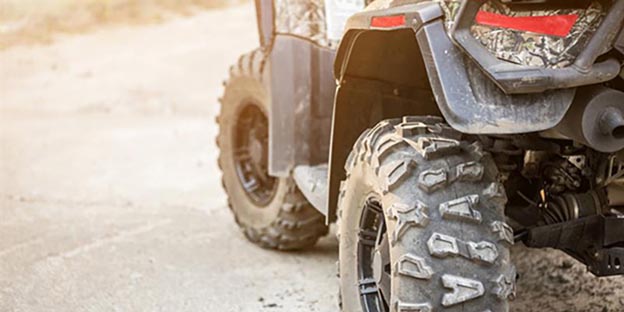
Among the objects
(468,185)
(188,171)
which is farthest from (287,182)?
(188,171)

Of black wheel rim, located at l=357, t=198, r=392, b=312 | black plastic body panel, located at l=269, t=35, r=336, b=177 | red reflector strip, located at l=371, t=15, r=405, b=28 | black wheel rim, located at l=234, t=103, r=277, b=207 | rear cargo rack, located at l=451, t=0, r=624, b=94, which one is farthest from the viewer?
black wheel rim, located at l=234, t=103, r=277, b=207

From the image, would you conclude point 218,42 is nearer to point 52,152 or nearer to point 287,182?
point 52,152

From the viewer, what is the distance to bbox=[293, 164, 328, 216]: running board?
439cm

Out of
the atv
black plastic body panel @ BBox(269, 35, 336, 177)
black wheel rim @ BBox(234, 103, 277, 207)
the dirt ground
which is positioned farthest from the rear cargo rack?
black wheel rim @ BBox(234, 103, 277, 207)

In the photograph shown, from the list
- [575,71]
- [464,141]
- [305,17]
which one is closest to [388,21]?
[464,141]

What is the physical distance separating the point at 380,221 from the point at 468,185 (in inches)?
22.7

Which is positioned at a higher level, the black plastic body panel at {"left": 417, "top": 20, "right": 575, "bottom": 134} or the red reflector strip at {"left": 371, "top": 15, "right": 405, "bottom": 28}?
the red reflector strip at {"left": 371, "top": 15, "right": 405, "bottom": 28}

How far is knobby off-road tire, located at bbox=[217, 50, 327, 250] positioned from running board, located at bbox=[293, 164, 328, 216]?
25 cm

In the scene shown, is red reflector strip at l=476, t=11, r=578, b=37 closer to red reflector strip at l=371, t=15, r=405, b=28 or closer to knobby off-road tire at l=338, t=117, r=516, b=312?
red reflector strip at l=371, t=15, r=405, b=28

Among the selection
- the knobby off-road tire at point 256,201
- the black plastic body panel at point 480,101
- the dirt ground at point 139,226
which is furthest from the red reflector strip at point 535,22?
the knobby off-road tire at point 256,201

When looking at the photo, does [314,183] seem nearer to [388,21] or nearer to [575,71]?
[388,21]

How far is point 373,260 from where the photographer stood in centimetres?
330

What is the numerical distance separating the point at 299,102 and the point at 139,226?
1.96 meters

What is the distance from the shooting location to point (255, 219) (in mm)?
5445
